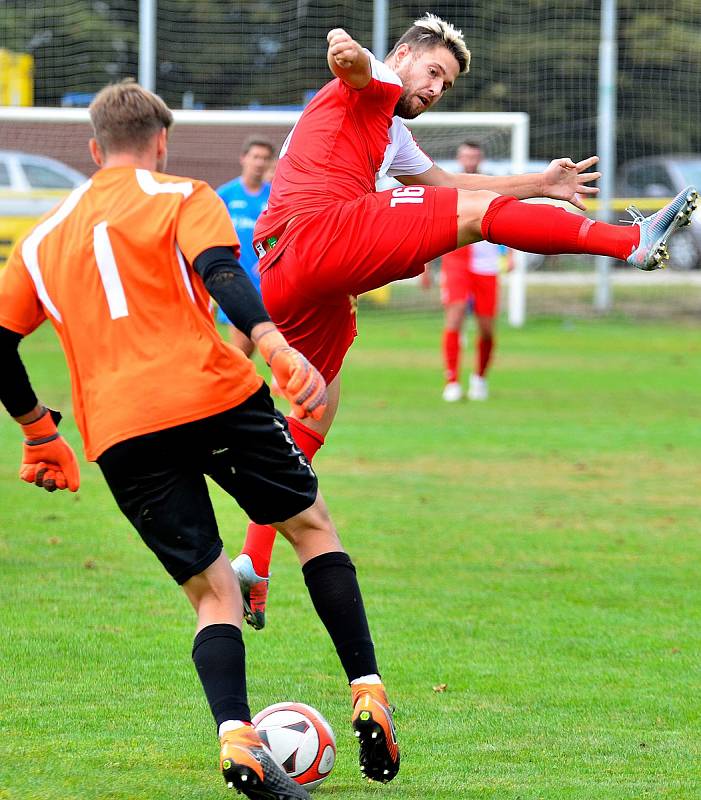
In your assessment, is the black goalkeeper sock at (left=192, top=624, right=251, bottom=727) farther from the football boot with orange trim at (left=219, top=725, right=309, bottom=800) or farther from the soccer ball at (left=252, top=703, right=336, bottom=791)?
the soccer ball at (left=252, top=703, right=336, bottom=791)

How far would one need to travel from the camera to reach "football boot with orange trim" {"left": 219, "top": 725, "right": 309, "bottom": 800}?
359 centimetres

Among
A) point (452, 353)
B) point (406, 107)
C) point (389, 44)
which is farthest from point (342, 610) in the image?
point (389, 44)

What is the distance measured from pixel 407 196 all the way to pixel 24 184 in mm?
19387

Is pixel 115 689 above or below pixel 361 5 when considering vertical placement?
below

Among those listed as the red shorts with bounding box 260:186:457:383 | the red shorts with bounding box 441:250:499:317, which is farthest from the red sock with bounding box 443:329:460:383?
the red shorts with bounding box 260:186:457:383

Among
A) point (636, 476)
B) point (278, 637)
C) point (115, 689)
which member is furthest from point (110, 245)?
Answer: point (636, 476)

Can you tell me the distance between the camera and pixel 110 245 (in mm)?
3613

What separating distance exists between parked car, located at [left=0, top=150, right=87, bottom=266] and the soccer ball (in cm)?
1920

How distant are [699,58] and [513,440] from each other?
18.9 meters

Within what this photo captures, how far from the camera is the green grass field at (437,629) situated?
4277mm

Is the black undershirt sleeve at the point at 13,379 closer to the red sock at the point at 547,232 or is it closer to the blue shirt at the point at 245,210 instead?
the red sock at the point at 547,232

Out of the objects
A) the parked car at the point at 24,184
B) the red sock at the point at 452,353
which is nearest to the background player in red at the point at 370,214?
the red sock at the point at 452,353

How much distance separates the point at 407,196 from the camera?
4.85 metres

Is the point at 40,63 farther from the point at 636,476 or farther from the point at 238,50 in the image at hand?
the point at 636,476
